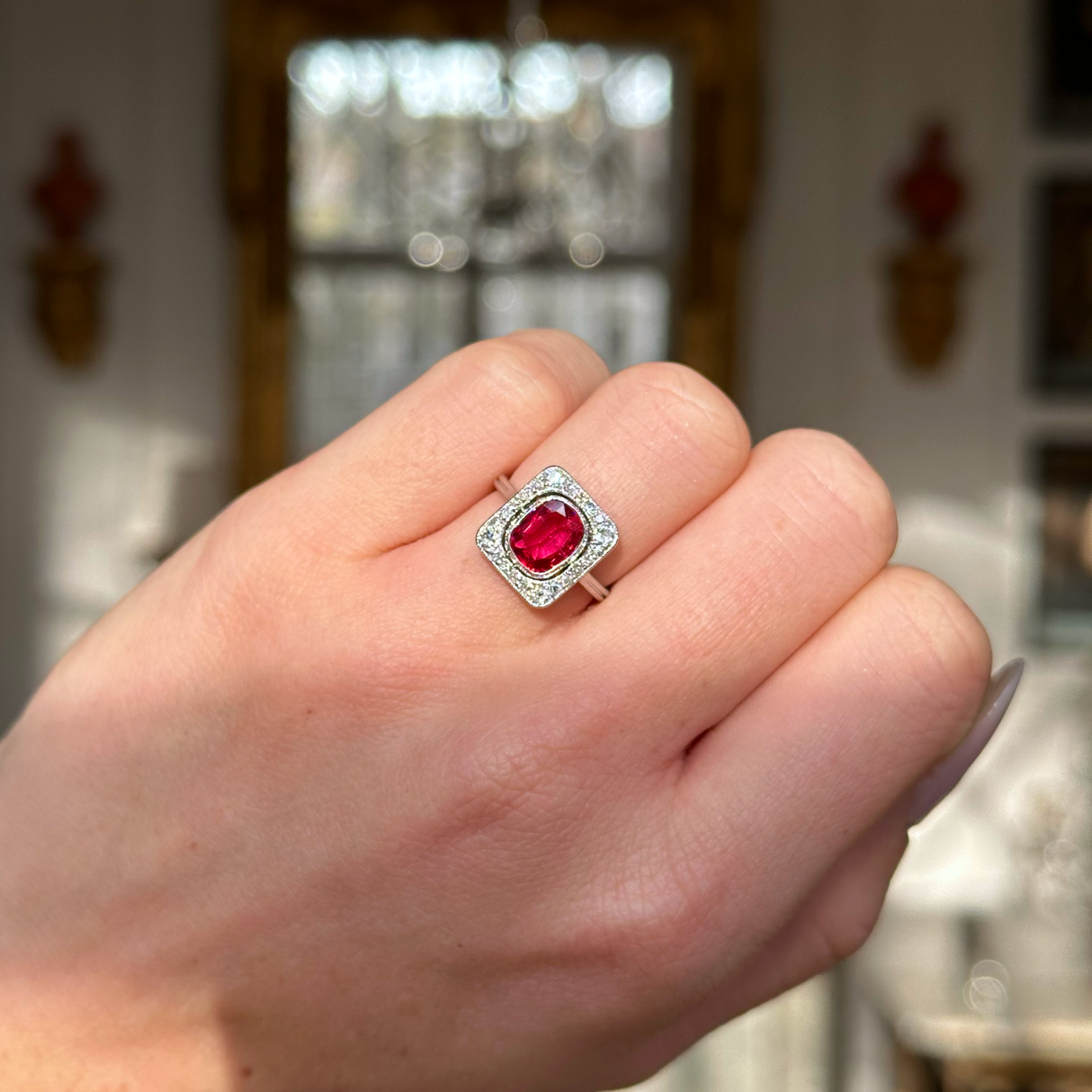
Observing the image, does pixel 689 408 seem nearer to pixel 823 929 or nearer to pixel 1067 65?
pixel 823 929

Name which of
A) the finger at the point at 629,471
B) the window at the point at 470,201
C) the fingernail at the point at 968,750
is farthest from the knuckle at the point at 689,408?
the window at the point at 470,201

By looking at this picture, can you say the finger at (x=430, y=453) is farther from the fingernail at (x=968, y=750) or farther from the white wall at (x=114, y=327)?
the white wall at (x=114, y=327)

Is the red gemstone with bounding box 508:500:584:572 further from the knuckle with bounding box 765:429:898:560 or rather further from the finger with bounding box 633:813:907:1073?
the finger with bounding box 633:813:907:1073

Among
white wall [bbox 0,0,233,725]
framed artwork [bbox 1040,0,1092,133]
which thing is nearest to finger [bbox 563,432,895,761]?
white wall [bbox 0,0,233,725]

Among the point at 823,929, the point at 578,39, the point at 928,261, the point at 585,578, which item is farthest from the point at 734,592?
the point at 578,39

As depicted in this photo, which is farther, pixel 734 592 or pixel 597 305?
pixel 597 305

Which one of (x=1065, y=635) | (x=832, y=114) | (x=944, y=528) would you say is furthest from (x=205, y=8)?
(x=1065, y=635)
